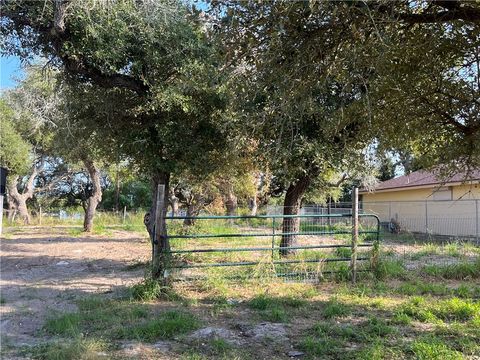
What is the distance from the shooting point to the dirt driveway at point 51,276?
650 centimetres

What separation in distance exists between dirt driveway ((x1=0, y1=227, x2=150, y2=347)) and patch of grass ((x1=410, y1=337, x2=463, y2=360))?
4448mm

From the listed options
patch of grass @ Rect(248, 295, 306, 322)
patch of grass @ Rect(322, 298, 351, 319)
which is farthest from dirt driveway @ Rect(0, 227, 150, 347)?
patch of grass @ Rect(322, 298, 351, 319)

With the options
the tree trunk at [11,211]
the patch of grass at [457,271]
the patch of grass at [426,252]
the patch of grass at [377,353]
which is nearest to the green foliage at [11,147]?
the tree trunk at [11,211]

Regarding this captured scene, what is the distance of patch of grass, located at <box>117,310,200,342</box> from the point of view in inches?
221

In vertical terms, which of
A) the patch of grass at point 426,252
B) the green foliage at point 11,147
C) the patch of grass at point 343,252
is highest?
the green foliage at point 11,147

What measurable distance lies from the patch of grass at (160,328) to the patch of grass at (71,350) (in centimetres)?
47

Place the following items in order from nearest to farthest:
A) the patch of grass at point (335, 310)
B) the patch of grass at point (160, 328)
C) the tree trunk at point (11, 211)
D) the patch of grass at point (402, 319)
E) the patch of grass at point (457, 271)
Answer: the patch of grass at point (160, 328)
the patch of grass at point (402, 319)
the patch of grass at point (335, 310)
the patch of grass at point (457, 271)
the tree trunk at point (11, 211)

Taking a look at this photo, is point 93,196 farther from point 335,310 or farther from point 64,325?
point 335,310

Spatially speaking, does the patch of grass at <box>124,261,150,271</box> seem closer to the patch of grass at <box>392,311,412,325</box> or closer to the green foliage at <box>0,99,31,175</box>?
the patch of grass at <box>392,311,412,325</box>

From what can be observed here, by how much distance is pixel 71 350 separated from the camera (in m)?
4.80

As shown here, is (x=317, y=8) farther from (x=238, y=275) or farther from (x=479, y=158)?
(x=238, y=275)

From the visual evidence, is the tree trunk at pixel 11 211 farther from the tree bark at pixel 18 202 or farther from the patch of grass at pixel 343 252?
the patch of grass at pixel 343 252

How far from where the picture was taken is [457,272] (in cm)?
993

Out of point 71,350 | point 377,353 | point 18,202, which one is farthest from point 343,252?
point 18,202
